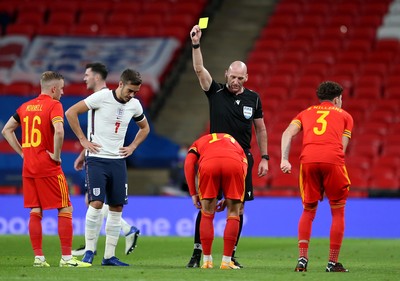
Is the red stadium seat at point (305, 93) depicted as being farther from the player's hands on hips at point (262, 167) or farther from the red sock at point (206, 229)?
the red sock at point (206, 229)

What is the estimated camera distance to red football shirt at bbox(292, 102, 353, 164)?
412 inches

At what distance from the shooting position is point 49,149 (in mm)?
10930

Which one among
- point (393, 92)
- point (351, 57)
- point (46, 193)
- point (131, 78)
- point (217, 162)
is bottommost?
point (46, 193)

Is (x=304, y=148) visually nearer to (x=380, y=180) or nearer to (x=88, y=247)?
(x=88, y=247)

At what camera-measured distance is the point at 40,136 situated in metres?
10.9

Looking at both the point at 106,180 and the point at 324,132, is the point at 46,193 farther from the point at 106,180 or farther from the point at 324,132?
the point at 324,132

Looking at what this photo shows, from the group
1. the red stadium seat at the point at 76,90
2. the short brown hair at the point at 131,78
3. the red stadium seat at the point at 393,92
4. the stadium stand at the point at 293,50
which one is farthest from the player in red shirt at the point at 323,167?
the red stadium seat at the point at 76,90

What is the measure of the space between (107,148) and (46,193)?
0.84 m

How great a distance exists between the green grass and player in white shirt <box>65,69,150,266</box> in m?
0.45

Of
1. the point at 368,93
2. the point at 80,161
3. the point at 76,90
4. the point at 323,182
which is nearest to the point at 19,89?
the point at 76,90

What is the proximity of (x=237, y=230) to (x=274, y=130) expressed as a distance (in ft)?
42.1

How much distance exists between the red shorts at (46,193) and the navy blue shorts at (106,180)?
34cm

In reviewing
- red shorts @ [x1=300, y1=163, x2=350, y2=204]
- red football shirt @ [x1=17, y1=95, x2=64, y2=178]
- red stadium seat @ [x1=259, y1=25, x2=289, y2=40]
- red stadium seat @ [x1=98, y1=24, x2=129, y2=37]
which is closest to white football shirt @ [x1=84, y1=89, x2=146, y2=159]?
red football shirt @ [x1=17, y1=95, x2=64, y2=178]

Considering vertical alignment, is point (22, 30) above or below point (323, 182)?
above
